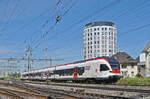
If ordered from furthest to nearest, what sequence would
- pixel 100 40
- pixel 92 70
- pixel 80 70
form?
pixel 100 40
pixel 80 70
pixel 92 70

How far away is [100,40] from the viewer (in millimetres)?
142000

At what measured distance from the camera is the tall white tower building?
136 metres

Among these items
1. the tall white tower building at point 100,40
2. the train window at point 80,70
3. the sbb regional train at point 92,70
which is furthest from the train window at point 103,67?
the tall white tower building at point 100,40

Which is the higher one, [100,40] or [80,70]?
[100,40]

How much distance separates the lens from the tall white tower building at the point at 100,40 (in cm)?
13550

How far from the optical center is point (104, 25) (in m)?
145

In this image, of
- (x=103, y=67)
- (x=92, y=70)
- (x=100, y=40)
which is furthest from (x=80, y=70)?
(x=100, y=40)

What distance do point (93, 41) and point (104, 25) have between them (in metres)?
13.6

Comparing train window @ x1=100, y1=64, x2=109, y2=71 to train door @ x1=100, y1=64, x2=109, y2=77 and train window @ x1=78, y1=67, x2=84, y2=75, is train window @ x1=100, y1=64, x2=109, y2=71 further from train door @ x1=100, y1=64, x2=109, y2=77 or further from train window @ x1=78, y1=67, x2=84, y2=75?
train window @ x1=78, y1=67, x2=84, y2=75

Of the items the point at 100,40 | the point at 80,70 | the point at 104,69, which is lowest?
the point at 80,70

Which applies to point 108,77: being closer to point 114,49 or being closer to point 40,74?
point 40,74

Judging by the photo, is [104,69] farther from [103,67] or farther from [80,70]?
[80,70]

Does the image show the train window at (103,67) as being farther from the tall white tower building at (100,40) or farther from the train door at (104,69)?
the tall white tower building at (100,40)

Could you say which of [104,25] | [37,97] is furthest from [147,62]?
[104,25]
